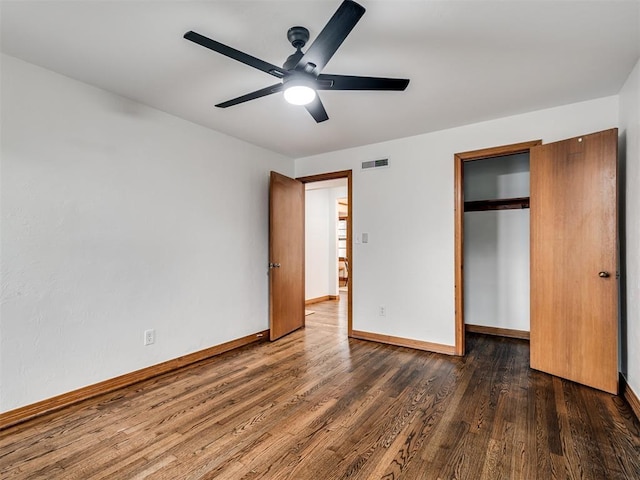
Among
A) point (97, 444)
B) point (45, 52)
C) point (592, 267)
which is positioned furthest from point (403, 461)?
point (45, 52)

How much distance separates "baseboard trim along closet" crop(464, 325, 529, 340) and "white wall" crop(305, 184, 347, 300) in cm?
313

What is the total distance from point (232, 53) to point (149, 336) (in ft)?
7.99

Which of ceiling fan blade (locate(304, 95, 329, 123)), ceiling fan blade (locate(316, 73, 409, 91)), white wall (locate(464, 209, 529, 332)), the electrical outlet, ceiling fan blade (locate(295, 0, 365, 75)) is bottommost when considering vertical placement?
the electrical outlet

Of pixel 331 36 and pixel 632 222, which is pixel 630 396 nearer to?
pixel 632 222

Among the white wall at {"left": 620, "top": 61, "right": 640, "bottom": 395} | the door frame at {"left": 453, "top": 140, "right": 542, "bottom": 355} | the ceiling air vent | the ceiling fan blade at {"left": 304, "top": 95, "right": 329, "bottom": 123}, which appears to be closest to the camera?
the ceiling fan blade at {"left": 304, "top": 95, "right": 329, "bottom": 123}

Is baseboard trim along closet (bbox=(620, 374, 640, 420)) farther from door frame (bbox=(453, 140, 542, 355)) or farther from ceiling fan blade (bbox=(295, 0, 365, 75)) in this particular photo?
ceiling fan blade (bbox=(295, 0, 365, 75))

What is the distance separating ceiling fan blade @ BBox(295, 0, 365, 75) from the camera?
4.63 feet

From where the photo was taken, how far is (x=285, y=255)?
4.36 m

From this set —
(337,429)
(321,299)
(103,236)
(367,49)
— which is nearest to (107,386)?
(103,236)

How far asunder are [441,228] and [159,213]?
2.85m

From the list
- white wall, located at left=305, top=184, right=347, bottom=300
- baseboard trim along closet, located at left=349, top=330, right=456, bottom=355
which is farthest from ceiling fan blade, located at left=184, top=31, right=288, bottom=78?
white wall, located at left=305, top=184, right=347, bottom=300

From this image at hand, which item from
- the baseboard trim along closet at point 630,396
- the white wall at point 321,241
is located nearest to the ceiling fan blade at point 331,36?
the baseboard trim along closet at point 630,396

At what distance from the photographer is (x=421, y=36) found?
6.48ft

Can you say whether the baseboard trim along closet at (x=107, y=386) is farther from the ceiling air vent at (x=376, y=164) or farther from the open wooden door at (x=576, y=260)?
the open wooden door at (x=576, y=260)
